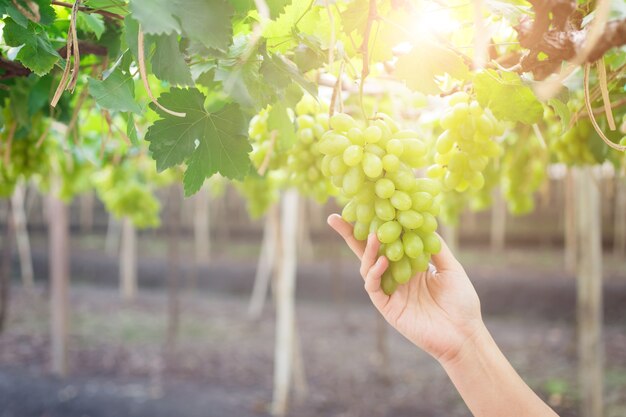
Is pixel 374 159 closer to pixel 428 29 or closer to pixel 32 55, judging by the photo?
pixel 428 29

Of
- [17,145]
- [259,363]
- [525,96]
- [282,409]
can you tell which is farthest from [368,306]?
[525,96]

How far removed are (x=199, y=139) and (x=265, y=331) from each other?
656 centimetres

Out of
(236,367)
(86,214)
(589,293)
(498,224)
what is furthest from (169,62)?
(86,214)

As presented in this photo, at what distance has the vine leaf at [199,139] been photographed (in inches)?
38.5

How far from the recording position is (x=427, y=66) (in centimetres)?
99

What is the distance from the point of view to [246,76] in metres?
0.93

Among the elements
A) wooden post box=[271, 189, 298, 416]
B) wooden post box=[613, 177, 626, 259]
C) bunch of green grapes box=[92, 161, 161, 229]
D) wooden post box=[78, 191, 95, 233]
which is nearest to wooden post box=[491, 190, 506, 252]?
wooden post box=[613, 177, 626, 259]

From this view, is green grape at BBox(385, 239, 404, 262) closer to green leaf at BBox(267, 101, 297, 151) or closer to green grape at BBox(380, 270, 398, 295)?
green grape at BBox(380, 270, 398, 295)

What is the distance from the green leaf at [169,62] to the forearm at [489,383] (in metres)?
0.74

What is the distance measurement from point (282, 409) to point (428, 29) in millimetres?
4092

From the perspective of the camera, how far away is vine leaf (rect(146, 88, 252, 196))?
38.5 inches

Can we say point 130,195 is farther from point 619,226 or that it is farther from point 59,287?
point 619,226

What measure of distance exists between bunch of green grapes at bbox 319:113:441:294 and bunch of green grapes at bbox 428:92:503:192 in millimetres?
267

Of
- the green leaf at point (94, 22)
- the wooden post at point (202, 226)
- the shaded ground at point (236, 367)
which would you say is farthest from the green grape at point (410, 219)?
the wooden post at point (202, 226)
